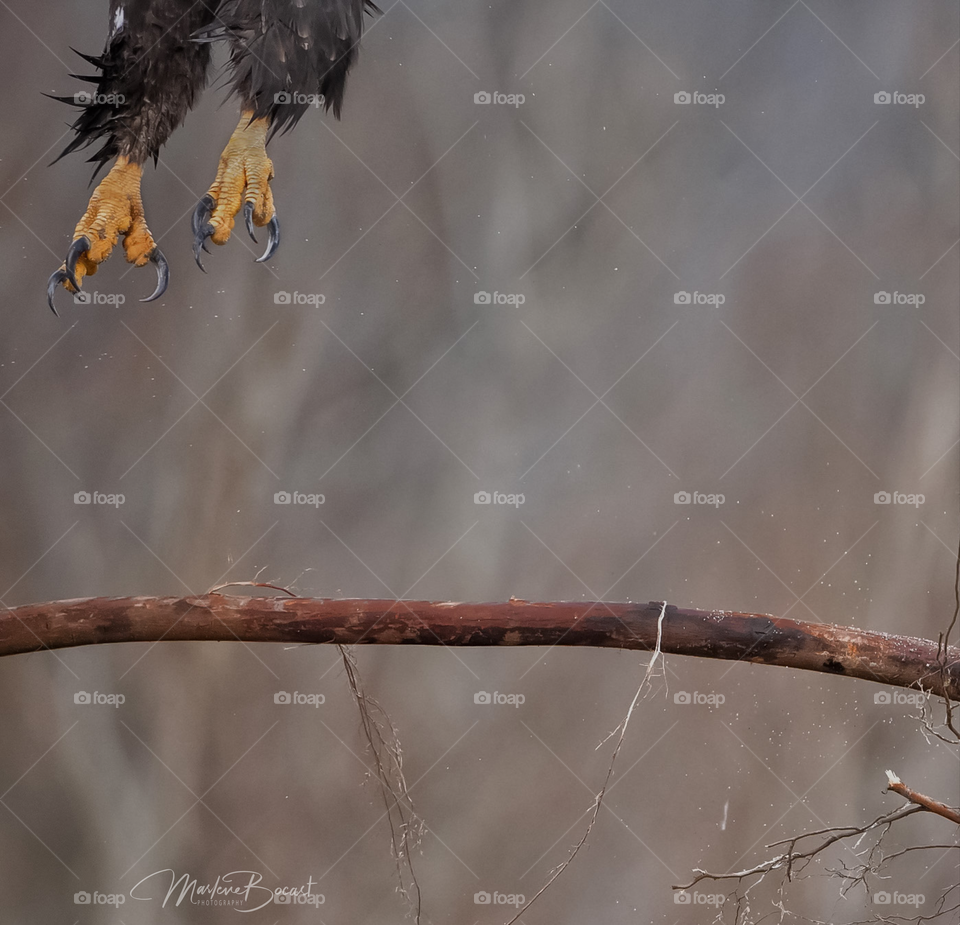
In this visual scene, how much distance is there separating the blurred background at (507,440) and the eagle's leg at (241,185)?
0.43m

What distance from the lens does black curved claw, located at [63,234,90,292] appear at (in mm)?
1955

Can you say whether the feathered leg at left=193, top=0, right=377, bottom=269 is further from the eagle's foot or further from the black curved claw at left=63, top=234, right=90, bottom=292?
the black curved claw at left=63, top=234, right=90, bottom=292

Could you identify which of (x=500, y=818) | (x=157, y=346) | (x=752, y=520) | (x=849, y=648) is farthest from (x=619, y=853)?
(x=157, y=346)

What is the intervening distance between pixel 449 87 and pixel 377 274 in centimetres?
70

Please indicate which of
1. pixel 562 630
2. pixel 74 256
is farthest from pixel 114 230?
pixel 562 630

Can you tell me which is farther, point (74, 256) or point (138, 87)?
point (138, 87)

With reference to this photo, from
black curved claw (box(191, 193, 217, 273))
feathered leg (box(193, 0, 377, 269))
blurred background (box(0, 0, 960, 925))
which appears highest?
feathered leg (box(193, 0, 377, 269))

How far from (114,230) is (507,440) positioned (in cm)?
130

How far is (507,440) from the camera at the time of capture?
2.60 metres

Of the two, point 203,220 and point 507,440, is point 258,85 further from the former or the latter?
point 507,440

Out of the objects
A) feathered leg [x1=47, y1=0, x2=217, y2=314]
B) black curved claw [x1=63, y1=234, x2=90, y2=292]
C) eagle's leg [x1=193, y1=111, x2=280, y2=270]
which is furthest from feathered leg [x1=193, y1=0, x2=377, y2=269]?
black curved claw [x1=63, y1=234, x2=90, y2=292]

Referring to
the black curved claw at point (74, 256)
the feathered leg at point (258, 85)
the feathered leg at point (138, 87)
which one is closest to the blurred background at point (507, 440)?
the feathered leg at point (138, 87)

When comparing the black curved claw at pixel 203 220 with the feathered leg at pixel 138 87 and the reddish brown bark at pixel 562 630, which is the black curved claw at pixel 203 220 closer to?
the feathered leg at pixel 138 87

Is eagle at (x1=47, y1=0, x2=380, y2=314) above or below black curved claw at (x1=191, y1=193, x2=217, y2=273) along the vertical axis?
above
